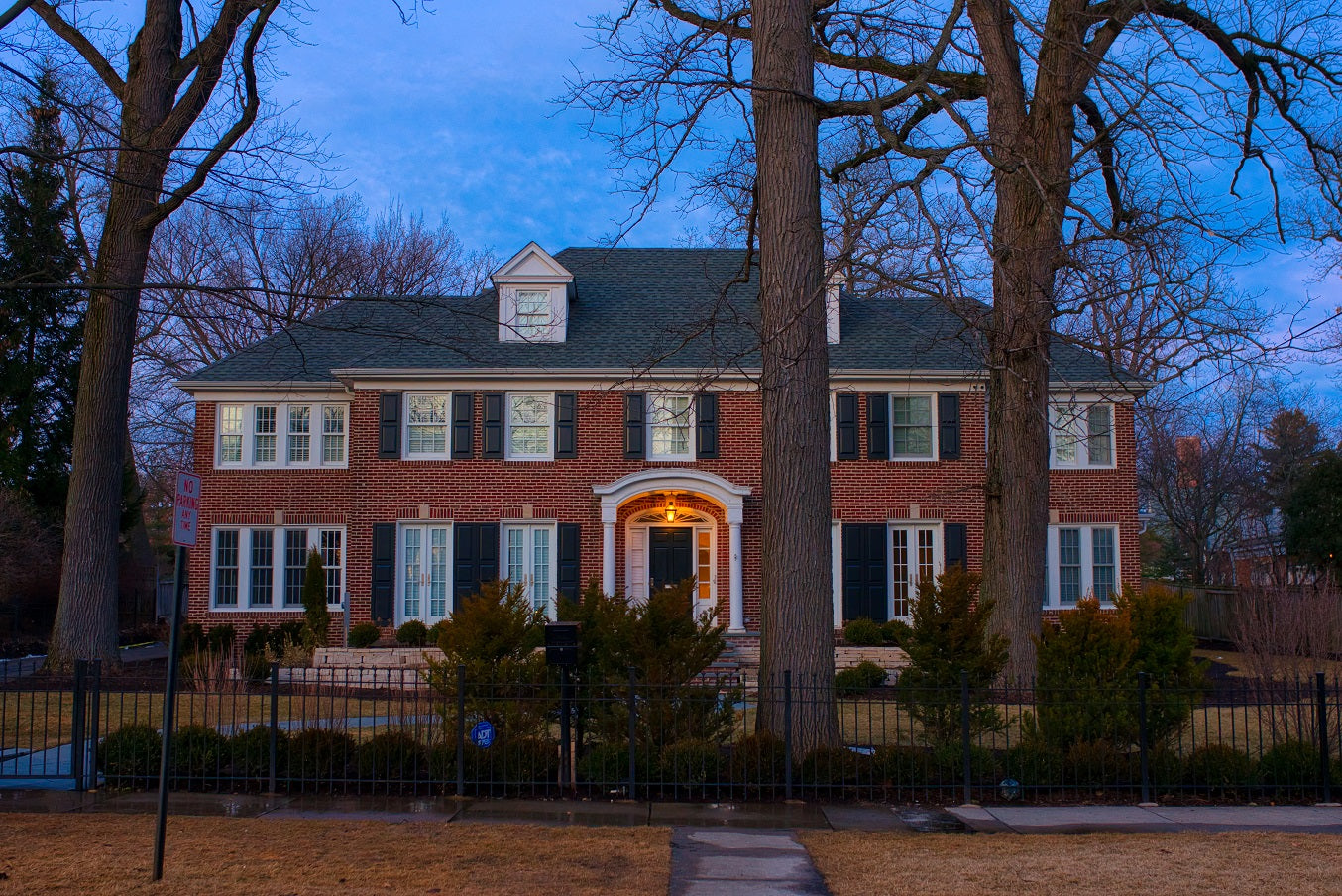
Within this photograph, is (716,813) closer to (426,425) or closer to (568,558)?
(568,558)

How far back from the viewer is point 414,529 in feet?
74.1

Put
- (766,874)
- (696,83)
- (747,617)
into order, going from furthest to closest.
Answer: (747,617) → (696,83) → (766,874)

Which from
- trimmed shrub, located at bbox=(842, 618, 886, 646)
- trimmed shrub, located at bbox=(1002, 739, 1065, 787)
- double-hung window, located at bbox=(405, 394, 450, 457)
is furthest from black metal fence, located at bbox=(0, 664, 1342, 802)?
double-hung window, located at bbox=(405, 394, 450, 457)

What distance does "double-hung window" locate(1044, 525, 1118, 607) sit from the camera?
75.9 ft

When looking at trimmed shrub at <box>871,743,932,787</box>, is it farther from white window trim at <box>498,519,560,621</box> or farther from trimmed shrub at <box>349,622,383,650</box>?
trimmed shrub at <box>349,622,383,650</box>

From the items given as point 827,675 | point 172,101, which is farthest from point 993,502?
point 172,101

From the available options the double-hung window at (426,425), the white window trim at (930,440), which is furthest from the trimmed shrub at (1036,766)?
the double-hung window at (426,425)

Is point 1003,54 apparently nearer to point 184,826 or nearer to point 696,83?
point 696,83

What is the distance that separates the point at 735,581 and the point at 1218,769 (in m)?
12.8

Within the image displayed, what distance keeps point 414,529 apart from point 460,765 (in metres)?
13.5

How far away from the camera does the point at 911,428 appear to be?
22.9 m

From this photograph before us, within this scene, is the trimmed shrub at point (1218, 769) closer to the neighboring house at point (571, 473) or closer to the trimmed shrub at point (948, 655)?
the trimmed shrub at point (948, 655)

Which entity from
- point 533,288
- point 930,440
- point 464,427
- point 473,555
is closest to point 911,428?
point 930,440

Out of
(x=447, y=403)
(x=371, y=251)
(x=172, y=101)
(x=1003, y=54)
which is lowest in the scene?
(x=447, y=403)
